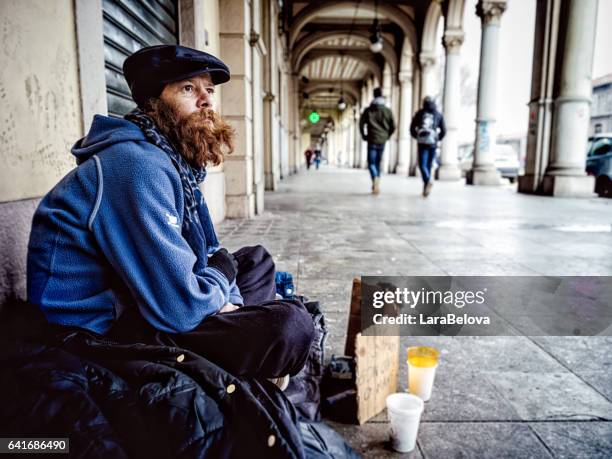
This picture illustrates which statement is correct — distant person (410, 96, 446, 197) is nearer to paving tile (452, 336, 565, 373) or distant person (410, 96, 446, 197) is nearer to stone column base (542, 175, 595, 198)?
stone column base (542, 175, 595, 198)

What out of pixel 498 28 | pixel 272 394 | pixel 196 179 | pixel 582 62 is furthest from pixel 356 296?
pixel 498 28

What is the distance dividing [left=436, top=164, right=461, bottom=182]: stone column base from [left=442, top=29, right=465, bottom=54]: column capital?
13.7ft

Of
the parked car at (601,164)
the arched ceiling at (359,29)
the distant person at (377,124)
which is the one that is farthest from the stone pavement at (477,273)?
the arched ceiling at (359,29)

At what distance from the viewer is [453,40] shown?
16.9 meters

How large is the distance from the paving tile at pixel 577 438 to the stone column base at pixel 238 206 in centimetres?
552

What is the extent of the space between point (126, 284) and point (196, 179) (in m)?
0.48

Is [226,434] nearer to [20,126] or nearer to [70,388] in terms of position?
[70,388]

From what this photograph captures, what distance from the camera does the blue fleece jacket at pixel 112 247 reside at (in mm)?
1340

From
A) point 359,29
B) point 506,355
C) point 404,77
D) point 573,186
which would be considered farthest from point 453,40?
point 506,355

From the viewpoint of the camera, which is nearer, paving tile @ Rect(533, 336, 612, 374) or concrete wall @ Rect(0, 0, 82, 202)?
concrete wall @ Rect(0, 0, 82, 202)

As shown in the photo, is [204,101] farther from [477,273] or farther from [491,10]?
[491,10]

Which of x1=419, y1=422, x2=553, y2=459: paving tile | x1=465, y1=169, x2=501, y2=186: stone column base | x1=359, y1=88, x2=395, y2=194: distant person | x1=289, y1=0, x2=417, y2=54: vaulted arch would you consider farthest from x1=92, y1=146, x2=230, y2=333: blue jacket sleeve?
x1=289, y1=0, x2=417, y2=54: vaulted arch

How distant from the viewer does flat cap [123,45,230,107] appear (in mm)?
1601

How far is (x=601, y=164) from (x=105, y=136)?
13.0m
